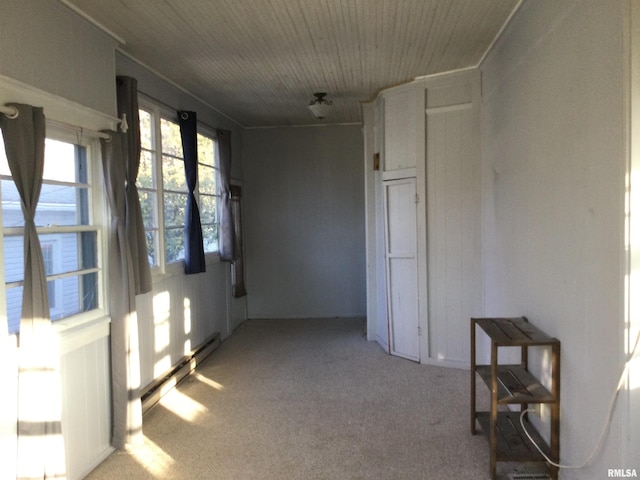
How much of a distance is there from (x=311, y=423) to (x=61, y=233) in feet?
6.76

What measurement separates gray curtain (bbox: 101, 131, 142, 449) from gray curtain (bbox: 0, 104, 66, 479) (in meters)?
0.65

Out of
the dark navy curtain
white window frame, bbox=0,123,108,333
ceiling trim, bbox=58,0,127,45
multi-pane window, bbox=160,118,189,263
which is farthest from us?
the dark navy curtain

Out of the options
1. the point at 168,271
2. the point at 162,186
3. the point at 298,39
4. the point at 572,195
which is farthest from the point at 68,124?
the point at 572,195

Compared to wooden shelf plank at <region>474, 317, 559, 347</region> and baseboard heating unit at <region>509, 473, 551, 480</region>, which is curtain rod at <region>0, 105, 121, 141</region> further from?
baseboard heating unit at <region>509, 473, 551, 480</region>

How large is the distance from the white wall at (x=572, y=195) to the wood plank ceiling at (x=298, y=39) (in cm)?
47

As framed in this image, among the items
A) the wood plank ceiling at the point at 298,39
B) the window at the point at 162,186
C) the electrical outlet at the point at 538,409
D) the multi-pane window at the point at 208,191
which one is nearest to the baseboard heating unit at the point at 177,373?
the window at the point at 162,186

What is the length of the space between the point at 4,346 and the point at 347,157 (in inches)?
205

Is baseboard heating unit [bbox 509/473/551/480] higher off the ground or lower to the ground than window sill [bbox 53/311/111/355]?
lower

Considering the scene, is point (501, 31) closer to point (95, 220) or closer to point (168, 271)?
point (95, 220)

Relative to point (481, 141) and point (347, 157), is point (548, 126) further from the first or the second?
point (347, 157)

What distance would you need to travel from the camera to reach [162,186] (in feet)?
13.7

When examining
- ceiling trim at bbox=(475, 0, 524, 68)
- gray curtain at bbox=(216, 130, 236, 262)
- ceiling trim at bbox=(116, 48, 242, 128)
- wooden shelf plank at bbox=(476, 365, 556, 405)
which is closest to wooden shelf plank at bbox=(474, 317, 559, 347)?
wooden shelf plank at bbox=(476, 365, 556, 405)

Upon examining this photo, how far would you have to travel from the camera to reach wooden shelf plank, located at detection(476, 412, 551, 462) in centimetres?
253

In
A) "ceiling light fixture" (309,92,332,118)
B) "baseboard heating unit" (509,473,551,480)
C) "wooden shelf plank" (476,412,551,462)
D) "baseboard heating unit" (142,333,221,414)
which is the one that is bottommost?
"baseboard heating unit" (509,473,551,480)
